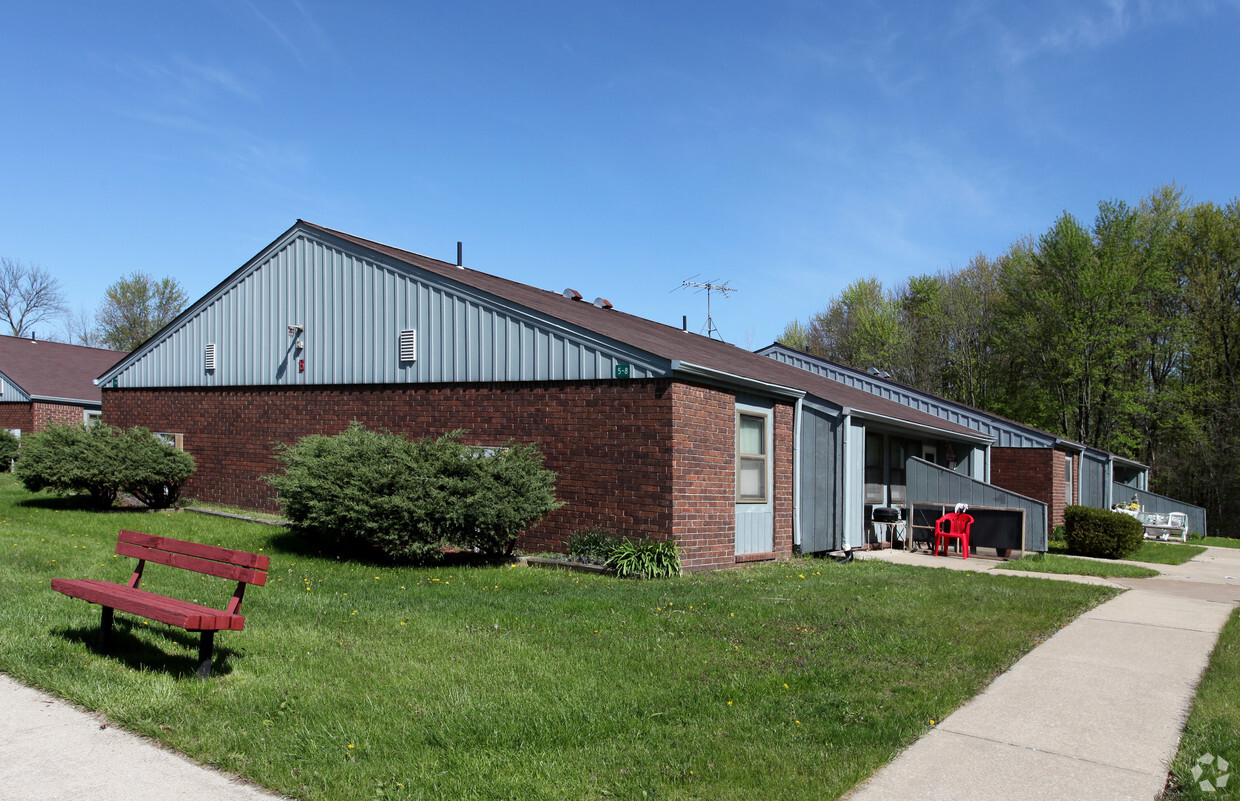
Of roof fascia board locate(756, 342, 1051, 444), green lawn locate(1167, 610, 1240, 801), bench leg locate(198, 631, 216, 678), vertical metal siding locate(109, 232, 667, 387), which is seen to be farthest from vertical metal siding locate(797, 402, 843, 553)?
bench leg locate(198, 631, 216, 678)

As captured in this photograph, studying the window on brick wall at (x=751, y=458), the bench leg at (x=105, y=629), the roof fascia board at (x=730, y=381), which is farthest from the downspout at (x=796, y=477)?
the bench leg at (x=105, y=629)

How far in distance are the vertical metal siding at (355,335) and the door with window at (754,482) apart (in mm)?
2327

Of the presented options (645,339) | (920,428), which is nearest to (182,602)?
(645,339)

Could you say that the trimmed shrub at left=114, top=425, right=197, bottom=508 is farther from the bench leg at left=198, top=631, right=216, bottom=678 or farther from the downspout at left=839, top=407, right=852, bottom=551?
the downspout at left=839, top=407, right=852, bottom=551

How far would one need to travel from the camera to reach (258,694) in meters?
5.46

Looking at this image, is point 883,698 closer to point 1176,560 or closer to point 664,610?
point 664,610

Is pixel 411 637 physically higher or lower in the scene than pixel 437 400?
lower

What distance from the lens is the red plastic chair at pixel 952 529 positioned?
1645 cm

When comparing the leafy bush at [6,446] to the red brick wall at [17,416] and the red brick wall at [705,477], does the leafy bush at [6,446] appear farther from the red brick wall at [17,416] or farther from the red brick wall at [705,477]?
the red brick wall at [705,477]

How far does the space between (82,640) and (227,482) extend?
11.8 metres

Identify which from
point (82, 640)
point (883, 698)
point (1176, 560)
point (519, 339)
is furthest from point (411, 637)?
point (1176, 560)

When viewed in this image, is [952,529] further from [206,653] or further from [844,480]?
[206,653]

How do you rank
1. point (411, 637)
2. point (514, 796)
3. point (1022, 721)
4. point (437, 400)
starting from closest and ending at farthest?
point (514, 796), point (1022, 721), point (411, 637), point (437, 400)

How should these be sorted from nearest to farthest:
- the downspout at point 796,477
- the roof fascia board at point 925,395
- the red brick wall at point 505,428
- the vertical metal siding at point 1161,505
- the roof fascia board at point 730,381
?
the roof fascia board at point 730,381 → the red brick wall at point 505,428 → the downspout at point 796,477 → the roof fascia board at point 925,395 → the vertical metal siding at point 1161,505
